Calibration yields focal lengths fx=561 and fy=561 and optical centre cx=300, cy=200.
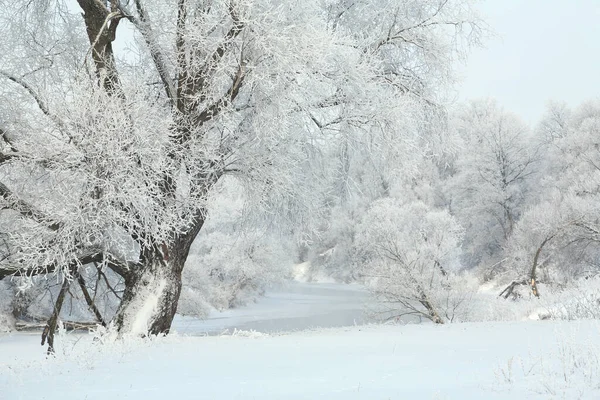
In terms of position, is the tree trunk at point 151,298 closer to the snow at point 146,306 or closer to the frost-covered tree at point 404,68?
the snow at point 146,306

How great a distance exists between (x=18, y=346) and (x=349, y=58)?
1252 cm

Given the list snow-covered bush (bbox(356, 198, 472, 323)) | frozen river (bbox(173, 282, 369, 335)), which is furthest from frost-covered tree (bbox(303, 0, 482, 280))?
frozen river (bbox(173, 282, 369, 335))

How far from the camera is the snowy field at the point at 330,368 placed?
4.10m

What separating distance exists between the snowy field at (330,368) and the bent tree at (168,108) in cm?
156

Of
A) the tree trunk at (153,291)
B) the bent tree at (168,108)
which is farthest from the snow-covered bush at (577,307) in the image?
the tree trunk at (153,291)

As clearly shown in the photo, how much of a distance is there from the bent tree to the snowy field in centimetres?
156

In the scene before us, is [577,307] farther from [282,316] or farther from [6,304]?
[282,316]

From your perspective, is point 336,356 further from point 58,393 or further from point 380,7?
point 380,7

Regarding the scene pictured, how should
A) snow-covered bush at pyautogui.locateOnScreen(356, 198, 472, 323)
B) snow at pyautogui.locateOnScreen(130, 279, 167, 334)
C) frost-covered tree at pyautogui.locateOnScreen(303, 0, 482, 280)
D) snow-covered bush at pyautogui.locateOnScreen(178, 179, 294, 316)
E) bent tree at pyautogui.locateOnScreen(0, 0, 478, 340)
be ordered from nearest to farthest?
bent tree at pyautogui.locateOnScreen(0, 0, 478, 340), snow at pyautogui.locateOnScreen(130, 279, 167, 334), frost-covered tree at pyautogui.locateOnScreen(303, 0, 482, 280), snow-covered bush at pyautogui.locateOnScreen(356, 198, 472, 323), snow-covered bush at pyautogui.locateOnScreen(178, 179, 294, 316)

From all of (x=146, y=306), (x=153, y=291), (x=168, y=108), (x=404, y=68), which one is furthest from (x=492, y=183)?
(x=146, y=306)

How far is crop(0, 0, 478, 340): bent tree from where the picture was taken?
7.17 meters

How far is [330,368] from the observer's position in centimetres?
522

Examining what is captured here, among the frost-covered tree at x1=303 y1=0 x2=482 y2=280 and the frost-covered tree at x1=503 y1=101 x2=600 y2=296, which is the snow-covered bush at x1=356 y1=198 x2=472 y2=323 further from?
the frost-covered tree at x1=303 y1=0 x2=482 y2=280

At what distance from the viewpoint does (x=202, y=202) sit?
8164mm
